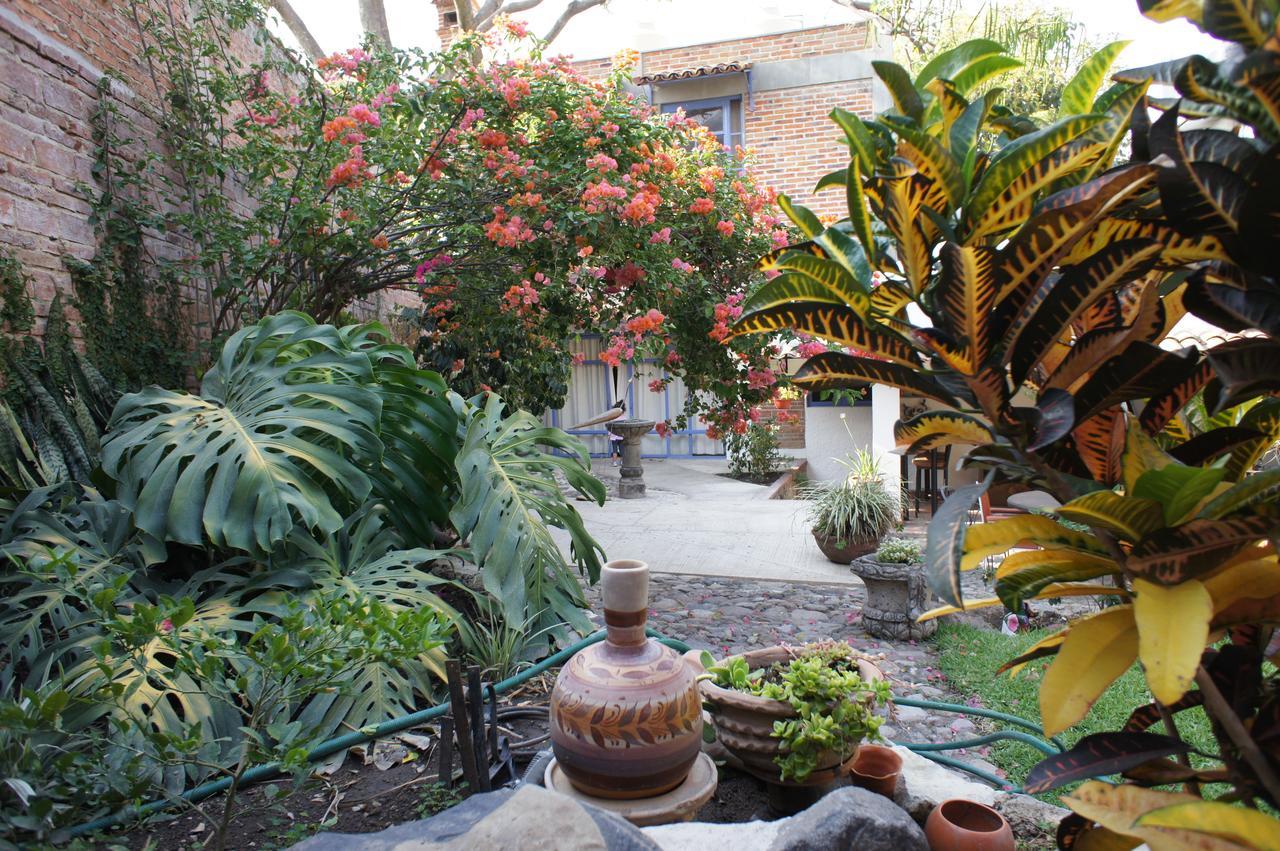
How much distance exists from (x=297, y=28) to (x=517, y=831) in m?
10.6

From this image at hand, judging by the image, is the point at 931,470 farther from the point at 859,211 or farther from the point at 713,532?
the point at 859,211

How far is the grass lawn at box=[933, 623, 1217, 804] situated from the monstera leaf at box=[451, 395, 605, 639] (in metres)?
1.72

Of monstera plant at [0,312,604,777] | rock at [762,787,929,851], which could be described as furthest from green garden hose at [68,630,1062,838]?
rock at [762,787,929,851]

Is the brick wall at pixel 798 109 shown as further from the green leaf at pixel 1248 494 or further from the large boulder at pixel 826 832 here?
the green leaf at pixel 1248 494

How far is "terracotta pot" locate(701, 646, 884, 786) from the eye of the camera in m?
2.13

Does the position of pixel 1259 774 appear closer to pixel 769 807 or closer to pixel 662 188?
pixel 769 807

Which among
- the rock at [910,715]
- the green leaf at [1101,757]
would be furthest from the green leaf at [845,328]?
the rock at [910,715]

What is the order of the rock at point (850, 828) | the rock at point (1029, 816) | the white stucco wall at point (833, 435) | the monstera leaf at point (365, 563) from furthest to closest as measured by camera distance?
1. the white stucco wall at point (833, 435)
2. the monstera leaf at point (365, 563)
3. the rock at point (1029, 816)
4. the rock at point (850, 828)

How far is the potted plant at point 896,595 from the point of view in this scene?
4.30 meters

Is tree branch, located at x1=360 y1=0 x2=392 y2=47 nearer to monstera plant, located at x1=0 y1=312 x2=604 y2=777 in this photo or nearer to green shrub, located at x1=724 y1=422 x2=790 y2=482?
green shrub, located at x1=724 y1=422 x2=790 y2=482

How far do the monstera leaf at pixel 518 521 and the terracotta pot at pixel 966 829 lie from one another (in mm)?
1702

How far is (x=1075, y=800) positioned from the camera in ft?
3.38

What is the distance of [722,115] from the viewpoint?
1145cm

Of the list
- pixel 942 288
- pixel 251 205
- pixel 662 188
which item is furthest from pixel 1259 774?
pixel 251 205
